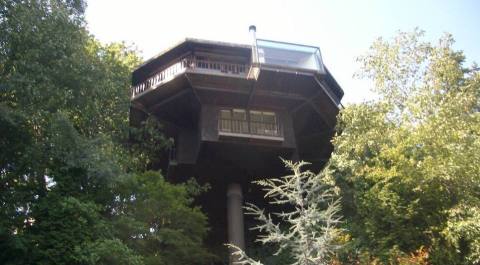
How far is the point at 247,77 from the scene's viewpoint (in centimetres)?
2220

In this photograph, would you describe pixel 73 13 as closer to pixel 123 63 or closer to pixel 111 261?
pixel 123 63

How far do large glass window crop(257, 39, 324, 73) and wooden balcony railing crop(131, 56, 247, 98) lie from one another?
143cm

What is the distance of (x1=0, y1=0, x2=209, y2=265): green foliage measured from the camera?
16141mm

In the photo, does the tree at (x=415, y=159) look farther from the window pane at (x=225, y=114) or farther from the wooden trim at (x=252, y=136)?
the window pane at (x=225, y=114)

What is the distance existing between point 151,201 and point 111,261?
10.8 ft

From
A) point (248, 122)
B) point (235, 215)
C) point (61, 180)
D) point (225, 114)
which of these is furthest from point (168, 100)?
point (61, 180)

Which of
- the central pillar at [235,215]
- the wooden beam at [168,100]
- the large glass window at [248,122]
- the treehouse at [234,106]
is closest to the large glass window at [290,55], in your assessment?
the treehouse at [234,106]

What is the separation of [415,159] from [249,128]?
7.76 m

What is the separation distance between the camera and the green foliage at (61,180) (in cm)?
1614

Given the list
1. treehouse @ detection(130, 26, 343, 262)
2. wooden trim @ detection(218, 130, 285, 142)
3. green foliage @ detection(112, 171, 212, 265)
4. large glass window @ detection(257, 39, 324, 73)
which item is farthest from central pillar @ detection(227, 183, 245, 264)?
large glass window @ detection(257, 39, 324, 73)

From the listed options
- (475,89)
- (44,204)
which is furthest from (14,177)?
(475,89)

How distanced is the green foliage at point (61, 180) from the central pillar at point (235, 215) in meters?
3.56

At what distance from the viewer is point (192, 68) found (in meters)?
22.2

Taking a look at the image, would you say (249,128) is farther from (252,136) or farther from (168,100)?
(168,100)
